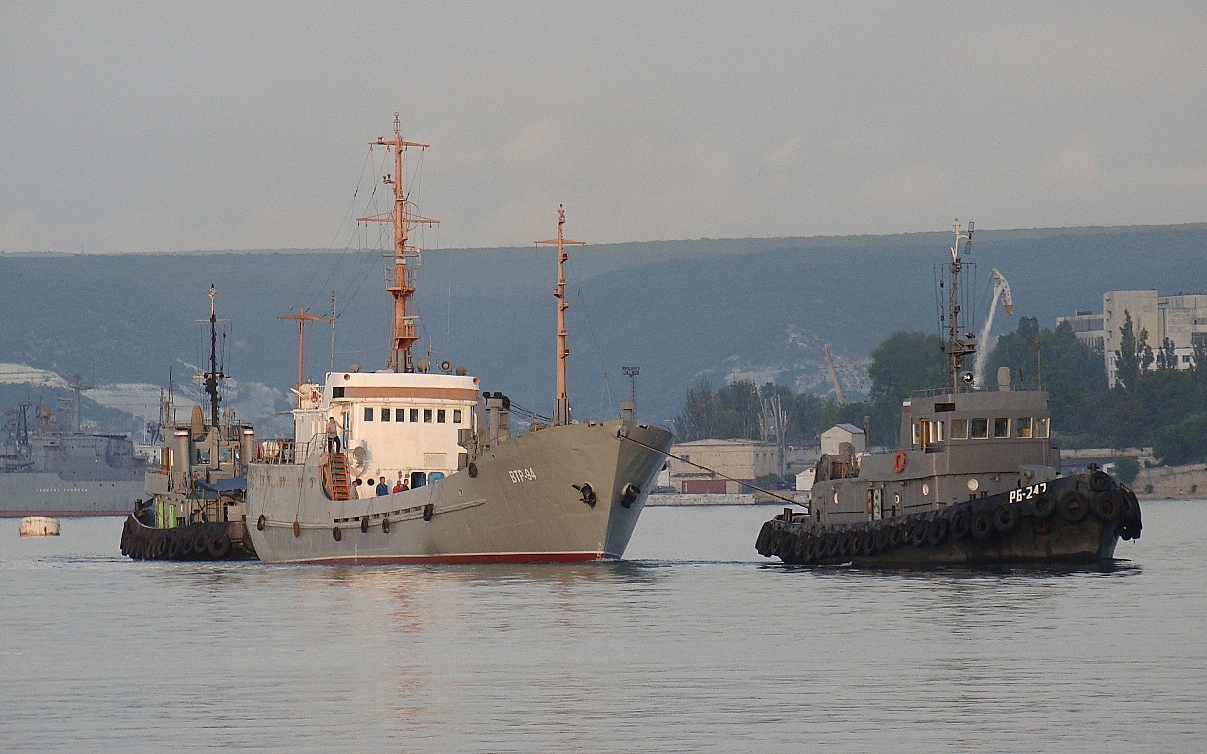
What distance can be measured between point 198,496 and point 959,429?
3680 centimetres

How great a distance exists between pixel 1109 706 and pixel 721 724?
5.53 m

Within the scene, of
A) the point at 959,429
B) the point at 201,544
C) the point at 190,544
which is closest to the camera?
the point at 959,429

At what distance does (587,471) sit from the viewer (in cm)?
5741

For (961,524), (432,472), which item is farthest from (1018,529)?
(432,472)

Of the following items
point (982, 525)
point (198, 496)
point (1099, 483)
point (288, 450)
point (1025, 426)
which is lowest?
point (982, 525)

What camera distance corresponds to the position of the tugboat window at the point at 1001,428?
186ft

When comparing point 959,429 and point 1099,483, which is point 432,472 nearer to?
point 959,429

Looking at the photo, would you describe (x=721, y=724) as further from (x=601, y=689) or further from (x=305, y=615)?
(x=305, y=615)

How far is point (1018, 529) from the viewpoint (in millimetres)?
55312

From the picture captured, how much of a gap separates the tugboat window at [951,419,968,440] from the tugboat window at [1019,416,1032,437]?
1.66 meters

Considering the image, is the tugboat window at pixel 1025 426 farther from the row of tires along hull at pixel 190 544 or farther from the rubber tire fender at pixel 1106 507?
the row of tires along hull at pixel 190 544

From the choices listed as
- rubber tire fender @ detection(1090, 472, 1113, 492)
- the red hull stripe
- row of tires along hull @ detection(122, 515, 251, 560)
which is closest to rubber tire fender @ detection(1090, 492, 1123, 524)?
rubber tire fender @ detection(1090, 472, 1113, 492)

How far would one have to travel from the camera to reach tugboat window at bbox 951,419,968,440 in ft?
185

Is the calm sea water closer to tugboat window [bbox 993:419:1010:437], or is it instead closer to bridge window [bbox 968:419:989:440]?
bridge window [bbox 968:419:989:440]
